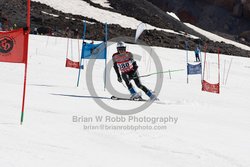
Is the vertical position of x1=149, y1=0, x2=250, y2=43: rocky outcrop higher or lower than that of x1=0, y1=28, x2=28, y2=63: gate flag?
higher

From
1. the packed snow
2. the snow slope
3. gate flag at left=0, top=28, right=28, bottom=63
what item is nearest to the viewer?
the snow slope

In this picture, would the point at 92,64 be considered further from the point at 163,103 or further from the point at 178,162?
the point at 178,162

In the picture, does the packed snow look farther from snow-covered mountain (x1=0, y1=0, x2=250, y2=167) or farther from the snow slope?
the snow slope

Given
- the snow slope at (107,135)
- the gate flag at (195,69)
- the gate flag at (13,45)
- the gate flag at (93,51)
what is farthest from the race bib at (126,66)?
the gate flag at (195,69)

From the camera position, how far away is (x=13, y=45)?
20.3 feet

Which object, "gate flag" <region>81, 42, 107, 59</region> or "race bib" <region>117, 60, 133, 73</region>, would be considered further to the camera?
"gate flag" <region>81, 42, 107, 59</region>

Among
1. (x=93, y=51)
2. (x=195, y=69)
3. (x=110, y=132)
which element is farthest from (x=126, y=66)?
(x=195, y=69)

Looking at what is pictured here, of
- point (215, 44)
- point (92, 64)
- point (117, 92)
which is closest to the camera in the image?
point (117, 92)

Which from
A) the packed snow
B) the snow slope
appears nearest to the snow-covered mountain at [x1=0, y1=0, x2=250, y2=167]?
the snow slope

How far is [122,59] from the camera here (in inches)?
410

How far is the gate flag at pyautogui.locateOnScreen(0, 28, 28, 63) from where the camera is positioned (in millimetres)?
6129

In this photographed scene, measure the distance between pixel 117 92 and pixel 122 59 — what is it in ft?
7.87

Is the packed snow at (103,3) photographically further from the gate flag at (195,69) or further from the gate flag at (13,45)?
the gate flag at (13,45)

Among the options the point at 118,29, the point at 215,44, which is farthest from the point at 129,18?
the point at 215,44
